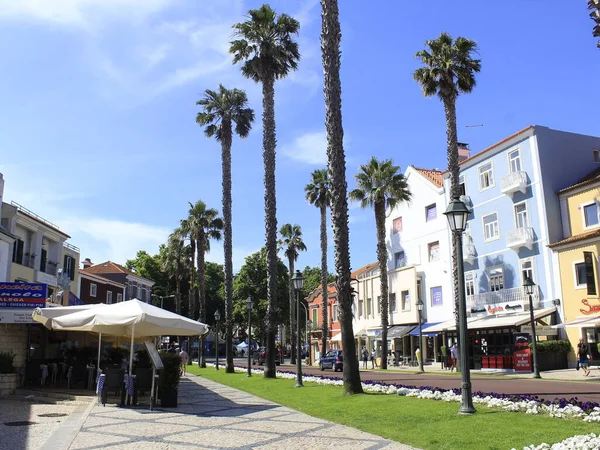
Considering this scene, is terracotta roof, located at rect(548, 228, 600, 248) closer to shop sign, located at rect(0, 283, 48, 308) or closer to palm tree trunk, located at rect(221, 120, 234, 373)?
palm tree trunk, located at rect(221, 120, 234, 373)

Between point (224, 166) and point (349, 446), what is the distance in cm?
2863

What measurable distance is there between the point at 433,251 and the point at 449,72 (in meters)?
15.1

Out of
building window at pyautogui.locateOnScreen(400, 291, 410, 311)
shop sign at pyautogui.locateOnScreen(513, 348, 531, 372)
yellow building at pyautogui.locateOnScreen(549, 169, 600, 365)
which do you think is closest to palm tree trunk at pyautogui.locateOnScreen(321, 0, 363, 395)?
yellow building at pyautogui.locateOnScreen(549, 169, 600, 365)

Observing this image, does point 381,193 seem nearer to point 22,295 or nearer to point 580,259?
point 580,259

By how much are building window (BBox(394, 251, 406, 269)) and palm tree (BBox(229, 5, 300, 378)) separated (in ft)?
70.1

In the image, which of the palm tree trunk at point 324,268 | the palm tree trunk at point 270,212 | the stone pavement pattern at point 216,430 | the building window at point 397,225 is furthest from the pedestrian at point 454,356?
the stone pavement pattern at point 216,430

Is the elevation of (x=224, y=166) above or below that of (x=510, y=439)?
above

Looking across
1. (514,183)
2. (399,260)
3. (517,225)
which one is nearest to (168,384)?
(514,183)

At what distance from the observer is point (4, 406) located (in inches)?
536

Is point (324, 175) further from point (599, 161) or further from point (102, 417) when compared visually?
point (102, 417)

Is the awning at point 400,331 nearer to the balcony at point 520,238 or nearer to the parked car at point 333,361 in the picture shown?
the parked car at point 333,361

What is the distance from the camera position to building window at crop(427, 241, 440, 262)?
41.1 meters

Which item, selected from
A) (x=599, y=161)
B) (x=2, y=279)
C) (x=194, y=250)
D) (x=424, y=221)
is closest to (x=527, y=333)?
(x=599, y=161)

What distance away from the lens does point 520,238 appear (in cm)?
3225
